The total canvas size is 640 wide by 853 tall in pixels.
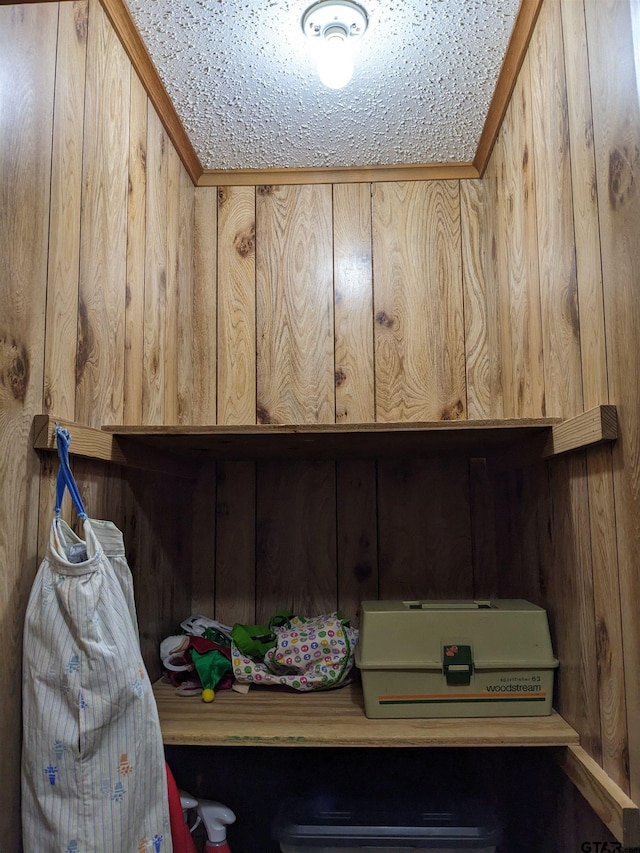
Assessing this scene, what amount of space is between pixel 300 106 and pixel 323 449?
838mm

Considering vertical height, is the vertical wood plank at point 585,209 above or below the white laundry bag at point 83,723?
above

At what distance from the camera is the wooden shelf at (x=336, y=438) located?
958 mm

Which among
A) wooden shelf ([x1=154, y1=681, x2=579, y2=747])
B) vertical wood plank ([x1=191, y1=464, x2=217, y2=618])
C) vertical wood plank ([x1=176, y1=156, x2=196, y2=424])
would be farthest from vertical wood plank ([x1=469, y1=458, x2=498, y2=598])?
vertical wood plank ([x1=176, y1=156, x2=196, y2=424])

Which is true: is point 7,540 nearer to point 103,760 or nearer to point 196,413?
point 103,760

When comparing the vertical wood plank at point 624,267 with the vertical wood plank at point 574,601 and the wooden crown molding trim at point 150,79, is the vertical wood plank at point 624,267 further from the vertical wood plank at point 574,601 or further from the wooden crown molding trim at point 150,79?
the wooden crown molding trim at point 150,79

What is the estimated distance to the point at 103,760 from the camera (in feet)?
2.74

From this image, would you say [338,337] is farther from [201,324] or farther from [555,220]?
[555,220]

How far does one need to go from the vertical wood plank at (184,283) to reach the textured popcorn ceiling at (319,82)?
12cm

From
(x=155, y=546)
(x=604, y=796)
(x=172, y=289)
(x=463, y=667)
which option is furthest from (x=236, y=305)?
(x=604, y=796)

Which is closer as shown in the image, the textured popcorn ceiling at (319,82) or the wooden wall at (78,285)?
the wooden wall at (78,285)

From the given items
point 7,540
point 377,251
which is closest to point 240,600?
point 7,540

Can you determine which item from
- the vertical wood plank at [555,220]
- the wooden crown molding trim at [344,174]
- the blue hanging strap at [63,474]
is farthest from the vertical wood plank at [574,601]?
the wooden crown molding trim at [344,174]

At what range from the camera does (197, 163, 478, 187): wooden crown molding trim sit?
1.77m

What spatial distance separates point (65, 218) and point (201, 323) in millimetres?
755
